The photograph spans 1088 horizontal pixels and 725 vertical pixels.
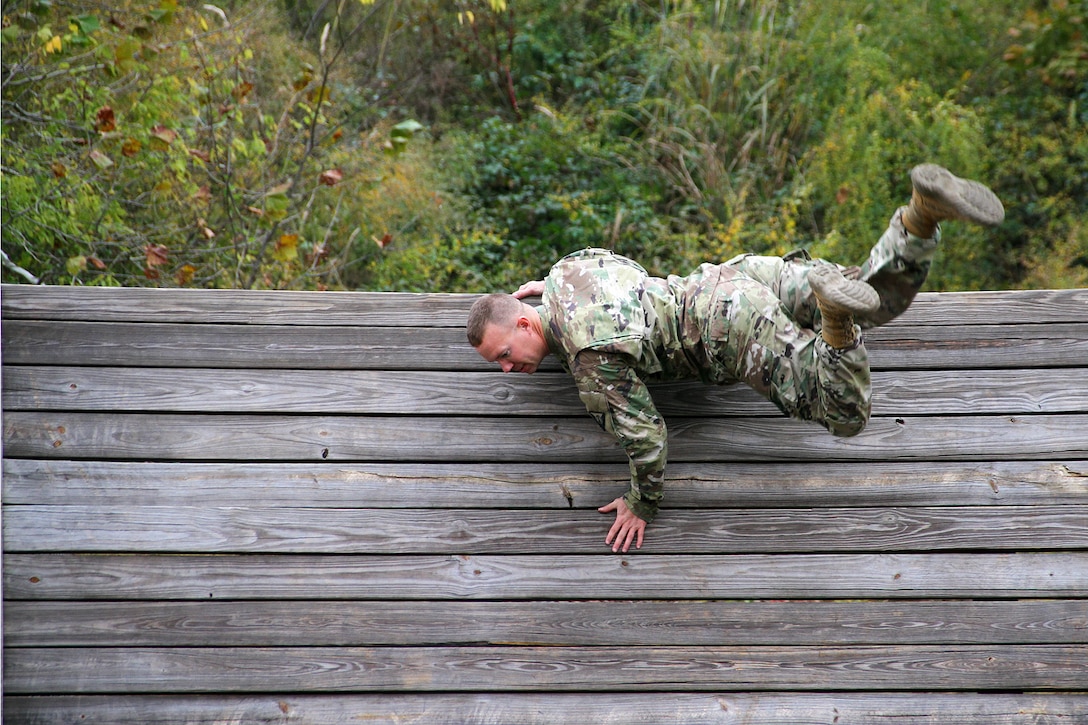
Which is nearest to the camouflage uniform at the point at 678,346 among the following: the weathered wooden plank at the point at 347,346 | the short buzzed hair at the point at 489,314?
the short buzzed hair at the point at 489,314

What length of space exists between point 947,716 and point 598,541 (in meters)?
1.28

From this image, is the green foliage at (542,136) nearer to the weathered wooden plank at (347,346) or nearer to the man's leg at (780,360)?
the weathered wooden plank at (347,346)

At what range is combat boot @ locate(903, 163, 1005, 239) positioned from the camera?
2.08 meters

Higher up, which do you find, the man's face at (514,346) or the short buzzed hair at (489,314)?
the short buzzed hair at (489,314)

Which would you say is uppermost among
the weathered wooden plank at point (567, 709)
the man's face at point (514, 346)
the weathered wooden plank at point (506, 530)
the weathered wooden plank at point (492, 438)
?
the man's face at point (514, 346)

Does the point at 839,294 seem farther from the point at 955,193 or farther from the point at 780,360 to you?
the point at 780,360

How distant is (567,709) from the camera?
109 inches

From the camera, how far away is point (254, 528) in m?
2.79

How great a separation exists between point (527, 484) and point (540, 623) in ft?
1.49

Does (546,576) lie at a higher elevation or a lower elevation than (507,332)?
lower

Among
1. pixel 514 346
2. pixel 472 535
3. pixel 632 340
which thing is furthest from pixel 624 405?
pixel 472 535

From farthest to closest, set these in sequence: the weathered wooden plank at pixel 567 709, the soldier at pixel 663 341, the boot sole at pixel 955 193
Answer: the weathered wooden plank at pixel 567 709 → the soldier at pixel 663 341 → the boot sole at pixel 955 193

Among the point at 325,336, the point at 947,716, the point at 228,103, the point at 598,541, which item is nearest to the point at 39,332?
the point at 325,336

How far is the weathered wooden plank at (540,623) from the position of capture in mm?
2746
